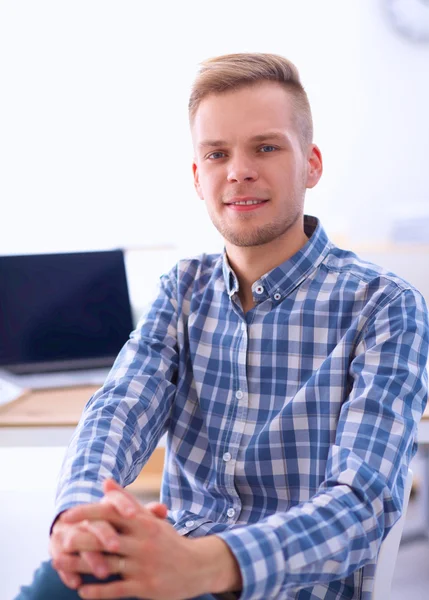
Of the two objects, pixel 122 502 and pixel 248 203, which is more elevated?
pixel 248 203

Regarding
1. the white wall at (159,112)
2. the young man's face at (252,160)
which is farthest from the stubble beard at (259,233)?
the white wall at (159,112)

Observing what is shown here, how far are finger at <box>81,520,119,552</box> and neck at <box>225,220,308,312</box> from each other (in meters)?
0.52

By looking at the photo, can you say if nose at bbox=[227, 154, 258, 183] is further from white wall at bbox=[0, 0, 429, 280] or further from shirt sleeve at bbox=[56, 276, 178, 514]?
white wall at bbox=[0, 0, 429, 280]

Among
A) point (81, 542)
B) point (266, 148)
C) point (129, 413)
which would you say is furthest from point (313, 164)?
point (81, 542)

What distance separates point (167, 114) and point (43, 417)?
218 cm

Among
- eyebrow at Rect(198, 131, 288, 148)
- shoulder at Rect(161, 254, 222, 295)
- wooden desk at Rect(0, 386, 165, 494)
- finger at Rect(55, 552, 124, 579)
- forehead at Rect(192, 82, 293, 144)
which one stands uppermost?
forehead at Rect(192, 82, 293, 144)

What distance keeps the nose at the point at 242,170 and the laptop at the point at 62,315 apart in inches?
28.0

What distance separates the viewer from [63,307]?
1.90 meters

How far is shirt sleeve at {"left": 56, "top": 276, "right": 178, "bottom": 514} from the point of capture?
1.12 meters

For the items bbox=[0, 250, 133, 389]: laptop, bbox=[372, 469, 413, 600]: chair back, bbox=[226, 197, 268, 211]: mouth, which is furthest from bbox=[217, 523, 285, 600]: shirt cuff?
bbox=[0, 250, 133, 389]: laptop

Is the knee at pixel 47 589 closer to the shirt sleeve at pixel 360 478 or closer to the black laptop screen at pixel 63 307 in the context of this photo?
the shirt sleeve at pixel 360 478

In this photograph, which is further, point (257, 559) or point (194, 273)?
point (194, 273)

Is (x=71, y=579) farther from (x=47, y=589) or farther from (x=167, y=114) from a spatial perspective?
(x=167, y=114)

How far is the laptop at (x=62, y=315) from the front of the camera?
6.21 feet
